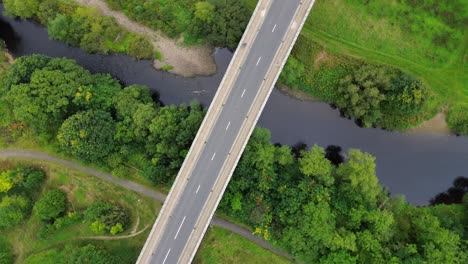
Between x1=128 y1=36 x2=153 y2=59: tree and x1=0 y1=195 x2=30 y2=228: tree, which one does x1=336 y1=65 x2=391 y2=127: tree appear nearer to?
x1=128 y1=36 x2=153 y2=59: tree

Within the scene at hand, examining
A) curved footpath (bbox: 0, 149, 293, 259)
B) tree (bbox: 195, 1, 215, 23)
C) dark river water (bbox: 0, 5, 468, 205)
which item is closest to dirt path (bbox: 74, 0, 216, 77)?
dark river water (bbox: 0, 5, 468, 205)

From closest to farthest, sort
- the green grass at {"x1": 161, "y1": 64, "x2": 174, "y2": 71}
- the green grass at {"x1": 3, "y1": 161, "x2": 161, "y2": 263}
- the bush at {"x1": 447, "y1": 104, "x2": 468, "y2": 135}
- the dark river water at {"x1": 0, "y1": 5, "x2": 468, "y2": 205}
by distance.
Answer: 1. the green grass at {"x1": 3, "y1": 161, "x2": 161, "y2": 263}
2. the bush at {"x1": 447, "y1": 104, "x2": 468, "y2": 135}
3. the dark river water at {"x1": 0, "y1": 5, "x2": 468, "y2": 205}
4. the green grass at {"x1": 161, "y1": 64, "x2": 174, "y2": 71}

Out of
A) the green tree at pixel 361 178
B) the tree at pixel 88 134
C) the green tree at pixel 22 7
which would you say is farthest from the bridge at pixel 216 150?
the green tree at pixel 22 7

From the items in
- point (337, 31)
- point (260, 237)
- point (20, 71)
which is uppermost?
point (337, 31)

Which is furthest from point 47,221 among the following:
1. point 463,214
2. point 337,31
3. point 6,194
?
point 463,214

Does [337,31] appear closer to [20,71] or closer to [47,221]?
[20,71]

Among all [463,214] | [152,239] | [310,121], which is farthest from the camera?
[310,121]
